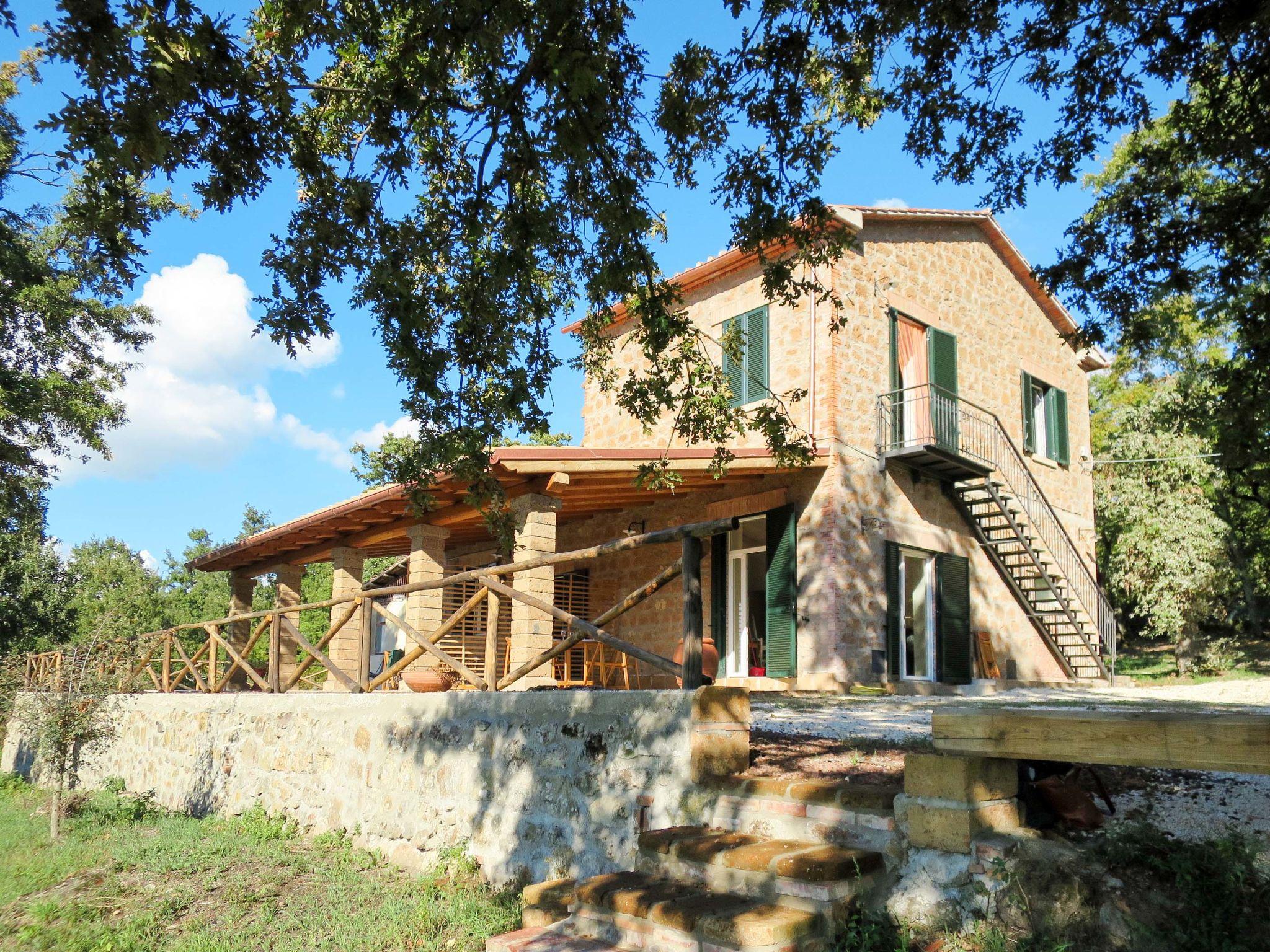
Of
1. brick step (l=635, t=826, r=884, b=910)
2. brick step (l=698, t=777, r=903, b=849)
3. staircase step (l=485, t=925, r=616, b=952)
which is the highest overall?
brick step (l=698, t=777, r=903, b=849)

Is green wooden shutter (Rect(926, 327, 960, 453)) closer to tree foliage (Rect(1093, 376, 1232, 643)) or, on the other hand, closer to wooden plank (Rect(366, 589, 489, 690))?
tree foliage (Rect(1093, 376, 1232, 643))

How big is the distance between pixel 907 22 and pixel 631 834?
4857 mm

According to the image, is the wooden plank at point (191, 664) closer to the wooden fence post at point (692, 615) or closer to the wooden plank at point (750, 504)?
the wooden plank at point (750, 504)

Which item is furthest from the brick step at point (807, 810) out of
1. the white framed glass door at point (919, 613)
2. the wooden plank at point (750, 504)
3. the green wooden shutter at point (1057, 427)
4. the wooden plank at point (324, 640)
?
the green wooden shutter at point (1057, 427)

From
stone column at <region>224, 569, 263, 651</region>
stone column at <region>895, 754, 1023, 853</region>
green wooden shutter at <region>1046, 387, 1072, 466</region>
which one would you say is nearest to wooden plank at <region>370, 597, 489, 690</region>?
stone column at <region>895, 754, 1023, 853</region>

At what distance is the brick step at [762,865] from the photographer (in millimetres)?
3570

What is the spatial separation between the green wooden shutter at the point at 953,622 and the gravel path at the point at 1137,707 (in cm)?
69

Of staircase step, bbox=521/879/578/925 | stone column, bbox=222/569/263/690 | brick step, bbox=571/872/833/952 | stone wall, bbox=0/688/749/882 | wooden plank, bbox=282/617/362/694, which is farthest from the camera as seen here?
stone column, bbox=222/569/263/690

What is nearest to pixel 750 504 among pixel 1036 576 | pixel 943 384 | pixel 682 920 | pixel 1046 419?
pixel 943 384

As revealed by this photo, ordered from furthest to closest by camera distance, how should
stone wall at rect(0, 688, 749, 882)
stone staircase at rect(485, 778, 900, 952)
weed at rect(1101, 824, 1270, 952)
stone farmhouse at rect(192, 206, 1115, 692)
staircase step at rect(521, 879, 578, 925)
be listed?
stone farmhouse at rect(192, 206, 1115, 692) < stone wall at rect(0, 688, 749, 882) < staircase step at rect(521, 879, 578, 925) < stone staircase at rect(485, 778, 900, 952) < weed at rect(1101, 824, 1270, 952)

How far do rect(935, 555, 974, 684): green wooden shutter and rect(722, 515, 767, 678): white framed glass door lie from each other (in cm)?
235

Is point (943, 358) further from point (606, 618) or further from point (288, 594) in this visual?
point (288, 594)

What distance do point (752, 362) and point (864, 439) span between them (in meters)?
1.82

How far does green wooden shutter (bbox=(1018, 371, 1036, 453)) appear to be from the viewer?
15070 millimetres
